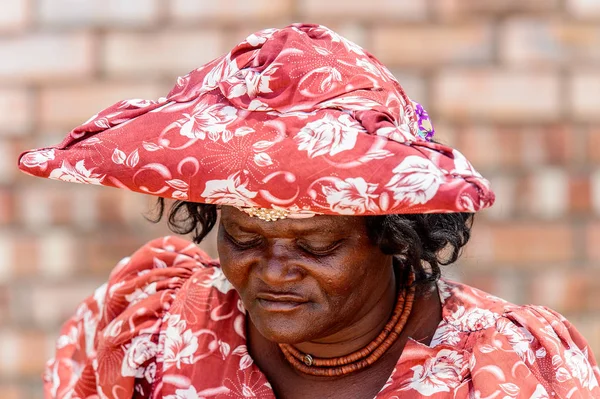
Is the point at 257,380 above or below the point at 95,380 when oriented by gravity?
above

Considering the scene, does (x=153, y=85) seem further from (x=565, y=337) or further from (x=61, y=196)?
(x=565, y=337)

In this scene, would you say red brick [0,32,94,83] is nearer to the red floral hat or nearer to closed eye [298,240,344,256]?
the red floral hat

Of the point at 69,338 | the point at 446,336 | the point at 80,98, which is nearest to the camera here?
the point at 446,336

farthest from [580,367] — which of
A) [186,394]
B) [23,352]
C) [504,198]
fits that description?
[23,352]

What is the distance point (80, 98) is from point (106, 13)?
273 millimetres

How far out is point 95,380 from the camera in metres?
2.18

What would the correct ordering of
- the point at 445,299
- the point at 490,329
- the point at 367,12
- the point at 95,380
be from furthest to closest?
the point at 367,12, the point at 95,380, the point at 445,299, the point at 490,329

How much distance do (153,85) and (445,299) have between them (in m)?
1.47

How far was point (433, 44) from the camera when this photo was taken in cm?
301

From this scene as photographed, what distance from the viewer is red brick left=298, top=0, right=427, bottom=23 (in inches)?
118

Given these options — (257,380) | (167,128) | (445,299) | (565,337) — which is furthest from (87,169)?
(565,337)

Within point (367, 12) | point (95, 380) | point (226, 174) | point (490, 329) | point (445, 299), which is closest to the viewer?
point (226, 174)

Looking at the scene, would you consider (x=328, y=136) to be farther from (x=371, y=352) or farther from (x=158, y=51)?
(x=158, y=51)

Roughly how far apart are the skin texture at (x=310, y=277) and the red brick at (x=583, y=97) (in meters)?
1.31
